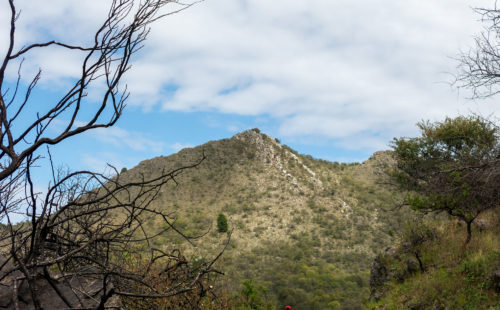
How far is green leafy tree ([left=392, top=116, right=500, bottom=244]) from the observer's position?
994 centimetres

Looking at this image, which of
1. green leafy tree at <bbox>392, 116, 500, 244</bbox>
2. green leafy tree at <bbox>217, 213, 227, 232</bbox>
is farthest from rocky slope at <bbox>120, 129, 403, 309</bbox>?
green leafy tree at <bbox>392, 116, 500, 244</bbox>

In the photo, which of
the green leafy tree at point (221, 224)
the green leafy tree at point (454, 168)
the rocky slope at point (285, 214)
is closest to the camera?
the green leafy tree at point (454, 168)

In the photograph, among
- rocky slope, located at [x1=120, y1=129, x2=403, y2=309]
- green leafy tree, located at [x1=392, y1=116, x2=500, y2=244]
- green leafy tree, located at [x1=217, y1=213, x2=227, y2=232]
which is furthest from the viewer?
green leafy tree, located at [x1=217, y1=213, x2=227, y2=232]

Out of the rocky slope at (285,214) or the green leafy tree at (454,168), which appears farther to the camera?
the rocky slope at (285,214)

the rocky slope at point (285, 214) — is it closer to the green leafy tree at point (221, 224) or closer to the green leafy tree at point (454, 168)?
the green leafy tree at point (221, 224)

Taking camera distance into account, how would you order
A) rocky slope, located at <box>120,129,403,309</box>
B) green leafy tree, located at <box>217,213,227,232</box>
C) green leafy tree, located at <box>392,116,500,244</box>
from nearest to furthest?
green leafy tree, located at <box>392,116,500,244</box>, rocky slope, located at <box>120,129,403,309</box>, green leafy tree, located at <box>217,213,227,232</box>

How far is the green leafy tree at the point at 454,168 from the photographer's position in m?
9.94

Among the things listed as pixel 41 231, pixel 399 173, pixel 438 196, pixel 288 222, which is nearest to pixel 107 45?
pixel 41 231

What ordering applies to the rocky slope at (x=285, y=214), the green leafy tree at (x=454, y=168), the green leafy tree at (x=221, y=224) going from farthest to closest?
the green leafy tree at (x=221, y=224) < the rocky slope at (x=285, y=214) < the green leafy tree at (x=454, y=168)

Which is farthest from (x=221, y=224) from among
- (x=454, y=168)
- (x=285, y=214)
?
(x=454, y=168)

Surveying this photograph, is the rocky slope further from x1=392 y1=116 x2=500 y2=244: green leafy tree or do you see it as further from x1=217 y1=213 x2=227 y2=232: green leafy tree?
x1=392 y1=116 x2=500 y2=244: green leafy tree

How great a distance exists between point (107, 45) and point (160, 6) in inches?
23.5

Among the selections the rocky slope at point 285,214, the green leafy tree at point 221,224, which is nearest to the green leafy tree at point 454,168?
the rocky slope at point 285,214

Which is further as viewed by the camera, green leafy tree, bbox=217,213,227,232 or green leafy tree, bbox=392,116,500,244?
green leafy tree, bbox=217,213,227,232
